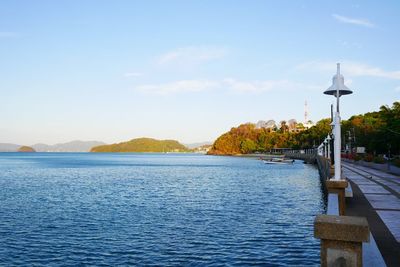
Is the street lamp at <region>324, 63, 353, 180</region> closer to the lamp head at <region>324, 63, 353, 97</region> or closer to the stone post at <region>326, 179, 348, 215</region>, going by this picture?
the lamp head at <region>324, 63, 353, 97</region>

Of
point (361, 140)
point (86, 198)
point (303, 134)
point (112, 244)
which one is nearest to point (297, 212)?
point (112, 244)

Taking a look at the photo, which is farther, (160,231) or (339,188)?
(160,231)

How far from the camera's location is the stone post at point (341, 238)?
629cm

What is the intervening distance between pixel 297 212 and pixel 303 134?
175044 millimetres

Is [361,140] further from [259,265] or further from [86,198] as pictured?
[259,265]

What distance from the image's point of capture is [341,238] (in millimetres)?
6426

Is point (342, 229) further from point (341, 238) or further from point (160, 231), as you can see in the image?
point (160, 231)

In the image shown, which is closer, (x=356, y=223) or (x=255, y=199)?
(x=356, y=223)

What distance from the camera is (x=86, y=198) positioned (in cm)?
4088

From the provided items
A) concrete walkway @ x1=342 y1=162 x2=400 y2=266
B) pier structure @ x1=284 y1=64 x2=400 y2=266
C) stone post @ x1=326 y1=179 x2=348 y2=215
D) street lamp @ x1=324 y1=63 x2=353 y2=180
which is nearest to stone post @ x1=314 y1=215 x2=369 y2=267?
pier structure @ x1=284 y1=64 x2=400 y2=266

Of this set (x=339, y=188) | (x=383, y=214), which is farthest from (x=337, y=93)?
(x=383, y=214)

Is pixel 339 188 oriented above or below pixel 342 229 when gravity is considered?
below

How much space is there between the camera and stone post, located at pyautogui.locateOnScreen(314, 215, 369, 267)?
20.6ft

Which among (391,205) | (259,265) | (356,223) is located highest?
(356,223)
